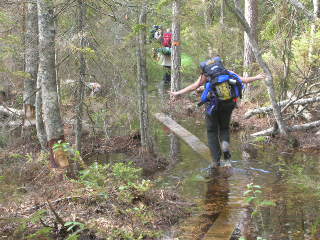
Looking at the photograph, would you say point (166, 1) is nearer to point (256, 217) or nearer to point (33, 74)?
point (256, 217)

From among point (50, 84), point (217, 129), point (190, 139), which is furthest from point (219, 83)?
point (190, 139)

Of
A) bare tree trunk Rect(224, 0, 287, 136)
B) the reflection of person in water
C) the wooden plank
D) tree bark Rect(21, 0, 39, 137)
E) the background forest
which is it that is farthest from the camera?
tree bark Rect(21, 0, 39, 137)

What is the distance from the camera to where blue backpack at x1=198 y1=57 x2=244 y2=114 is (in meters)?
7.10

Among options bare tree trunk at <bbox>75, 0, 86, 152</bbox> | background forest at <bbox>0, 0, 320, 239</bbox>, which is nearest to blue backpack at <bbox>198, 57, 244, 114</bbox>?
background forest at <bbox>0, 0, 320, 239</bbox>

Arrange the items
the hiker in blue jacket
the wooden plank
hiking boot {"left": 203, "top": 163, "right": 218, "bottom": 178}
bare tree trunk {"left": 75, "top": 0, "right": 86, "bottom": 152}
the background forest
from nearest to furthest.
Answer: the background forest
the hiker in blue jacket
hiking boot {"left": 203, "top": 163, "right": 218, "bottom": 178}
bare tree trunk {"left": 75, "top": 0, "right": 86, "bottom": 152}
the wooden plank

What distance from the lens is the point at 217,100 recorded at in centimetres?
731

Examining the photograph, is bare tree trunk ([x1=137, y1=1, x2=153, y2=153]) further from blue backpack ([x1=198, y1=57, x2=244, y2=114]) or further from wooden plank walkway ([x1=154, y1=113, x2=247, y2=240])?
blue backpack ([x1=198, y1=57, x2=244, y2=114])

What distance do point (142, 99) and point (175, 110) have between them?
6677 mm

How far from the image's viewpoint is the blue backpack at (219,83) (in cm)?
710

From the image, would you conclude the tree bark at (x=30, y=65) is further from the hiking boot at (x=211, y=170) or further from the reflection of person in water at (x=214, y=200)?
the reflection of person in water at (x=214, y=200)

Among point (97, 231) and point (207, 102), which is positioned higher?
point (207, 102)

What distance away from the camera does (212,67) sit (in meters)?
7.21

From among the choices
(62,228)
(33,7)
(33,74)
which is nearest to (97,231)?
(62,228)

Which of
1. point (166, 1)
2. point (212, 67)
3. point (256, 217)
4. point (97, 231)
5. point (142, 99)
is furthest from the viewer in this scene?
point (142, 99)
